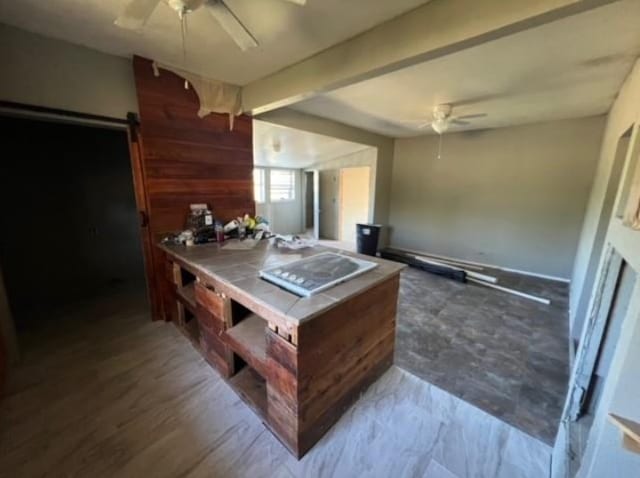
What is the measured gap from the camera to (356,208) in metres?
6.67

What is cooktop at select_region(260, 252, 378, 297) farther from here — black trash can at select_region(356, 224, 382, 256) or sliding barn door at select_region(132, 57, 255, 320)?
black trash can at select_region(356, 224, 382, 256)

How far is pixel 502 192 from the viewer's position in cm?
445

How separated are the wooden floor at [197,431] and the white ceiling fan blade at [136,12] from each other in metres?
2.19

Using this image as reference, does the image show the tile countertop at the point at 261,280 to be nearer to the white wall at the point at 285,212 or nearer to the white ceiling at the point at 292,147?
the white ceiling at the point at 292,147

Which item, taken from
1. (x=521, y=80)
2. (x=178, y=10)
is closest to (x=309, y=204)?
(x=521, y=80)

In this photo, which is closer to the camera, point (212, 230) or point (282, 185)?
point (212, 230)

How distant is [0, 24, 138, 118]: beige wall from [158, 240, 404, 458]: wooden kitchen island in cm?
134

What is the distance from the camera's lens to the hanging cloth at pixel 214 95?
8.11 ft

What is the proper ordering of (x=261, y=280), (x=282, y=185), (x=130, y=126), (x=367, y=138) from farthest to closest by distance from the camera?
(x=282, y=185)
(x=367, y=138)
(x=130, y=126)
(x=261, y=280)

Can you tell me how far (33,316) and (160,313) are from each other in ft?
4.30

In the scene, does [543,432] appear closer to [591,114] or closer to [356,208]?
[591,114]

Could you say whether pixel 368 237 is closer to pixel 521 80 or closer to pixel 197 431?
pixel 521 80

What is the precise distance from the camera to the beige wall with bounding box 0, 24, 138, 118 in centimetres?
177

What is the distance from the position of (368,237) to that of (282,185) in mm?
3235
